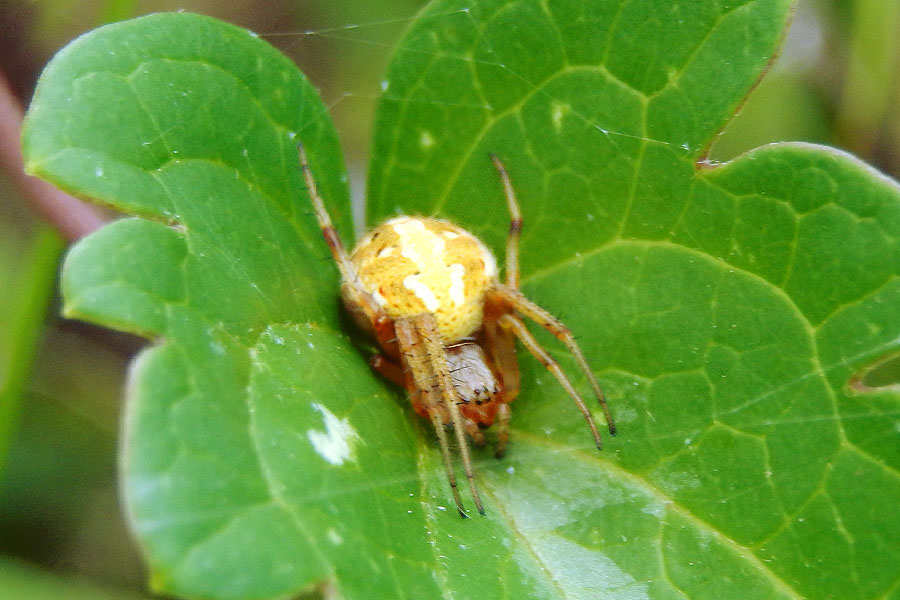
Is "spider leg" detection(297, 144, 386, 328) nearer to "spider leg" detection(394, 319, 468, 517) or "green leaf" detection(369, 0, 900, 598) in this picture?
"spider leg" detection(394, 319, 468, 517)

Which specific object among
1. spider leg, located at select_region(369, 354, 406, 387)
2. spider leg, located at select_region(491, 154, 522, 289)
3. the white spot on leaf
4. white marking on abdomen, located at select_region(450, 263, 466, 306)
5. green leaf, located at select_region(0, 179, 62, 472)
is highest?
spider leg, located at select_region(491, 154, 522, 289)

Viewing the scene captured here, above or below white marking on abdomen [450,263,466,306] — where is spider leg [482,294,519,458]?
below

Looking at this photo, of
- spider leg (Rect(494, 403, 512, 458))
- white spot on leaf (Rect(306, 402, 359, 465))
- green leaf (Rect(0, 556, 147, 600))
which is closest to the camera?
white spot on leaf (Rect(306, 402, 359, 465))

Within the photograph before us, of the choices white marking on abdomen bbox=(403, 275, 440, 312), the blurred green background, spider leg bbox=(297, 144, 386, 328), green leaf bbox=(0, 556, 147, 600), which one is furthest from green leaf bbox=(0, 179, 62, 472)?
white marking on abdomen bbox=(403, 275, 440, 312)

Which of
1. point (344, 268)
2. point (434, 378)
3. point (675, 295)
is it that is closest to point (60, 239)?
point (344, 268)

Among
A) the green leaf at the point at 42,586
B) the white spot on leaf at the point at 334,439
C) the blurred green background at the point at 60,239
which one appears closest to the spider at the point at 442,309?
the white spot on leaf at the point at 334,439

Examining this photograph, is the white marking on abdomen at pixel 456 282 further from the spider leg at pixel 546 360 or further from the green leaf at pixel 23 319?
the green leaf at pixel 23 319

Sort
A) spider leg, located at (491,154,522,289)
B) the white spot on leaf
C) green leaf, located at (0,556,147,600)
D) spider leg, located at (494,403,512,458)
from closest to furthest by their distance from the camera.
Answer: the white spot on leaf, spider leg, located at (494,403,512,458), spider leg, located at (491,154,522,289), green leaf, located at (0,556,147,600)

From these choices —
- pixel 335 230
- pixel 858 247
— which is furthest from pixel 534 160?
pixel 858 247
